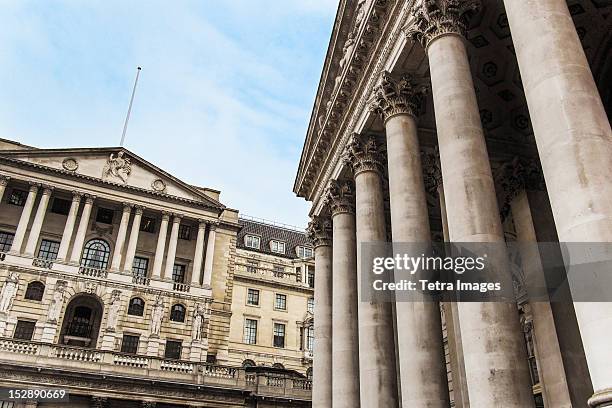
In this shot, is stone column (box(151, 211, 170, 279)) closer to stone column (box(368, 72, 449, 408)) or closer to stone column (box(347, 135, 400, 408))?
stone column (box(347, 135, 400, 408))

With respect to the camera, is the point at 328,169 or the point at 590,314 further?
the point at 328,169

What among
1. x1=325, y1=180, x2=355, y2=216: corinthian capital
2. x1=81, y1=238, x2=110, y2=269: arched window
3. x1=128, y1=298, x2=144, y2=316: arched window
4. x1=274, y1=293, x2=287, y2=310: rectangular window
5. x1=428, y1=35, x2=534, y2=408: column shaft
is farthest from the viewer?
x1=274, y1=293, x2=287, y2=310: rectangular window

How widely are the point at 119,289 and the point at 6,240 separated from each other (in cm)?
1135

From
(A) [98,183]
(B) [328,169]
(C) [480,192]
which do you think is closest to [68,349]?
(A) [98,183]

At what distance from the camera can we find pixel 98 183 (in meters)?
48.1

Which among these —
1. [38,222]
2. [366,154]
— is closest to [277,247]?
[38,222]

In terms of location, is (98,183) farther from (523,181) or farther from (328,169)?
(523,181)

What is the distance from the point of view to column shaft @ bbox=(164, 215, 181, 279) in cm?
4762

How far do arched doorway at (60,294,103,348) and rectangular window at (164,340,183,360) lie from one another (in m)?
6.16

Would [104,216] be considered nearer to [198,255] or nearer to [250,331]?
[198,255]

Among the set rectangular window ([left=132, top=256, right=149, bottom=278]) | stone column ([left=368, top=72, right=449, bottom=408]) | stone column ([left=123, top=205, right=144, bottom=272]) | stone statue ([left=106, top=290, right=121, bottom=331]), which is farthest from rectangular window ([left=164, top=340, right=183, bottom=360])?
stone column ([left=368, top=72, right=449, bottom=408])

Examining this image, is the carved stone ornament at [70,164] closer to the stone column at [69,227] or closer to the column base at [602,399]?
the stone column at [69,227]

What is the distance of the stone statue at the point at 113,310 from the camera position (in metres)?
42.6

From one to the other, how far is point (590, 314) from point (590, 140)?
287cm
